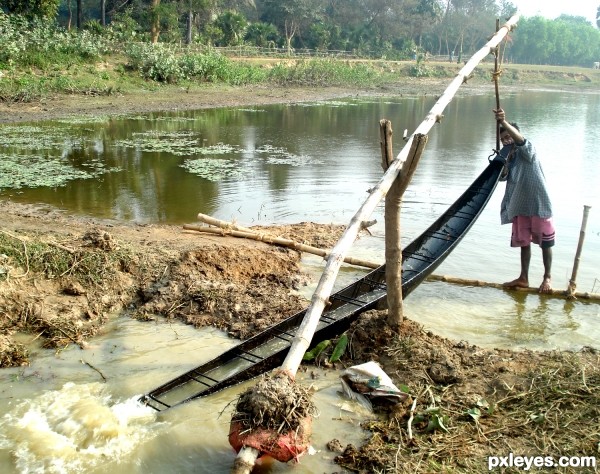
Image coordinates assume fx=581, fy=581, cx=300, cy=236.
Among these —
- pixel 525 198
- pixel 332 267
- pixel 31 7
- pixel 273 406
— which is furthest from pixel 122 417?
pixel 31 7

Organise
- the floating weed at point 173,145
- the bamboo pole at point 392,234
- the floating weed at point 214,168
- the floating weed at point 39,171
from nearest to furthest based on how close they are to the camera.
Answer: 1. the bamboo pole at point 392,234
2. the floating weed at point 39,171
3. the floating weed at point 214,168
4. the floating weed at point 173,145

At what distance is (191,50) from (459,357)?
86.8 ft

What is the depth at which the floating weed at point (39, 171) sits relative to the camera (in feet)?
31.4

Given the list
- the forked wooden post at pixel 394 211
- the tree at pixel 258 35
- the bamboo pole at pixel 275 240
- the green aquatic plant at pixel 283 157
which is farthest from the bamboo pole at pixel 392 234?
the tree at pixel 258 35

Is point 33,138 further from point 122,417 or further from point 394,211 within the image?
point 394,211

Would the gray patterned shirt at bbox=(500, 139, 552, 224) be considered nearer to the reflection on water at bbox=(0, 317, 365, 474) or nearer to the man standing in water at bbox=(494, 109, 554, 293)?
the man standing in water at bbox=(494, 109, 554, 293)

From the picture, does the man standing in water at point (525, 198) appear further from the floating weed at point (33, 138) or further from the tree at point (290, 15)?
the tree at point (290, 15)

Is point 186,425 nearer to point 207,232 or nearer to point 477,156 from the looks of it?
point 207,232

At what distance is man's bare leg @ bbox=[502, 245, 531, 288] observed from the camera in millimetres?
5918

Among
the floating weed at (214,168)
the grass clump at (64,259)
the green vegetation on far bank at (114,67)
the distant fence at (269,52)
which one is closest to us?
the grass clump at (64,259)

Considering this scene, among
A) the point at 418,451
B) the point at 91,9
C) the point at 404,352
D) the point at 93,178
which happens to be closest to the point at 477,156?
the point at 93,178

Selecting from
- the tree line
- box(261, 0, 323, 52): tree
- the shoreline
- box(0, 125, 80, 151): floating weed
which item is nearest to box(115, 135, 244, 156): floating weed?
box(0, 125, 80, 151): floating weed

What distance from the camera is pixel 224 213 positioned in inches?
340

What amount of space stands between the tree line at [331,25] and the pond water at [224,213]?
441 inches
